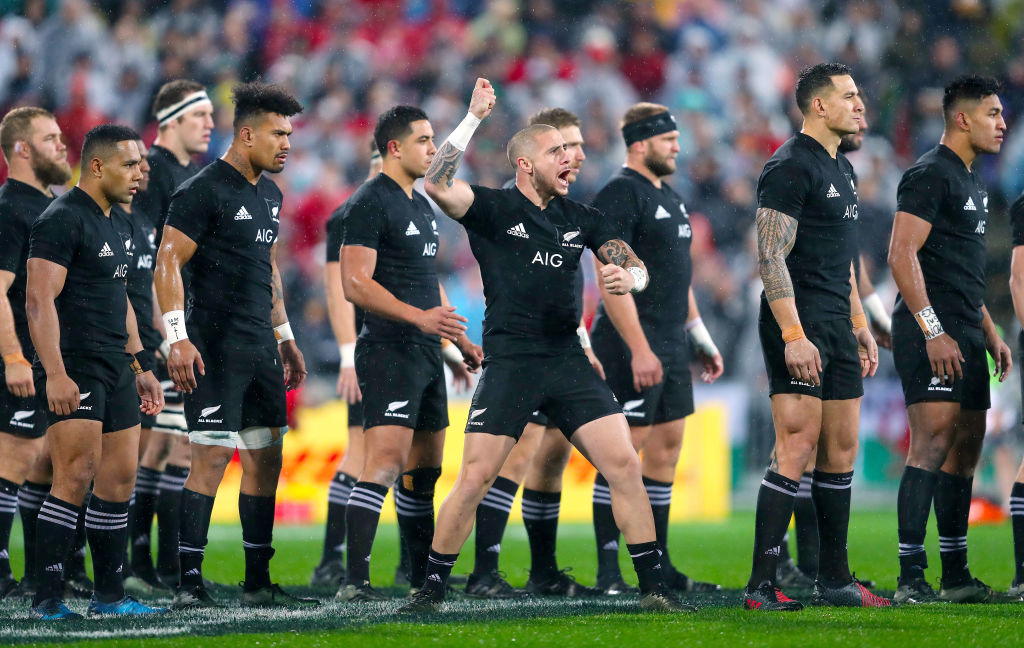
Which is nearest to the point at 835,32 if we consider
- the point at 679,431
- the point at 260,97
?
the point at 679,431

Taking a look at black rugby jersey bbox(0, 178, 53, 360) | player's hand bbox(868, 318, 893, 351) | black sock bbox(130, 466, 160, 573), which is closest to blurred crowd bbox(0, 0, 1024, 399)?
black sock bbox(130, 466, 160, 573)

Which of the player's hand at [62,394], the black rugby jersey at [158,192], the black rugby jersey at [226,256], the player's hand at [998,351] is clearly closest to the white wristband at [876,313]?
the player's hand at [998,351]

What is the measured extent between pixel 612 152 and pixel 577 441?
11.7m

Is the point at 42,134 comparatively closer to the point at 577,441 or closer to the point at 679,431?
the point at 577,441

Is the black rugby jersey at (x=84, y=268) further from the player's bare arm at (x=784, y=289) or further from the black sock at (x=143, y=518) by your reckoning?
the player's bare arm at (x=784, y=289)

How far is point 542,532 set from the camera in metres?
7.83

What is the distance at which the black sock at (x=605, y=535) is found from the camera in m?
7.82

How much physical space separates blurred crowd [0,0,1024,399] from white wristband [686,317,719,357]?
274 inches

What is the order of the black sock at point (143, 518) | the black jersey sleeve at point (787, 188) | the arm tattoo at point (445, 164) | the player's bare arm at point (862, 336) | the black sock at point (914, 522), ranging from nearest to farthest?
the arm tattoo at point (445, 164)
the black jersey sleeve at point (787, 188)
the player's bare arm at point (862, 336)
the black sock at point (914, 522)
the black sock at point (143, 518)

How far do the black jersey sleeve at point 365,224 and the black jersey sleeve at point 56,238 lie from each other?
4.65 ft

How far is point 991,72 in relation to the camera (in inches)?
681

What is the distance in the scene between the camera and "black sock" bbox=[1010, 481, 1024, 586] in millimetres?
7004

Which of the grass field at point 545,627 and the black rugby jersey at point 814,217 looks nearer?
the grass field at point 545,627

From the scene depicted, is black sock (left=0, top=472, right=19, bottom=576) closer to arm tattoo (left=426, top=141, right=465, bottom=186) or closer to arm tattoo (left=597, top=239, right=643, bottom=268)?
arm tattoo (left=426, top=141, right=465, bottom=186)
